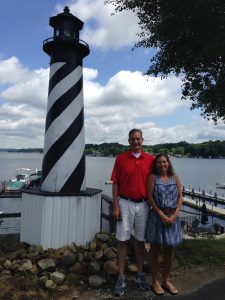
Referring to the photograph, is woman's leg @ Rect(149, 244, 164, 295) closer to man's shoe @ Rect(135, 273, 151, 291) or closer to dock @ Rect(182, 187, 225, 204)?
man's shoe @ Rect(135, 273, 151, 291)

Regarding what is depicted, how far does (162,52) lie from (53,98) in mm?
2843

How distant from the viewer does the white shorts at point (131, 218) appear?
5074 mm

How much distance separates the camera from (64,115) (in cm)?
713

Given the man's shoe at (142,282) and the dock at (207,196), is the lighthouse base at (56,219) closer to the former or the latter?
the man's shoe at (142,282)

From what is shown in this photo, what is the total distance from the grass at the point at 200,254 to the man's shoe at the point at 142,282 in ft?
4.12

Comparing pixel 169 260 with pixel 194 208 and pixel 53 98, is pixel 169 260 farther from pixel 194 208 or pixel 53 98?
pixel 194 208

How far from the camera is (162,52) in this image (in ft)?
26.3

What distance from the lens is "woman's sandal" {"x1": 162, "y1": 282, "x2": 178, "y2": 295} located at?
16.3ft

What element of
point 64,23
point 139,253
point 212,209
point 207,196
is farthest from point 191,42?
point 207,196

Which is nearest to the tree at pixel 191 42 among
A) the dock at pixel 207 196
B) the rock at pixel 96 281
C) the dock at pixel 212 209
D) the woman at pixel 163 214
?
the woman at pixel 163 214

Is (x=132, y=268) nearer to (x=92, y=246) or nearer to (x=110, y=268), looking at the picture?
(x=110, y=268)

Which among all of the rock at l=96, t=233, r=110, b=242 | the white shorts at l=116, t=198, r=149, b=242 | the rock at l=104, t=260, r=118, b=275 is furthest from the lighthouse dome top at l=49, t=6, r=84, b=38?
the rock at l=104, t=260, r=118, b=275

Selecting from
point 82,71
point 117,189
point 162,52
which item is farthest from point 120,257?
point 162,52

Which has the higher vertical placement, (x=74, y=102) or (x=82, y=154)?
(x=74, y=102)
